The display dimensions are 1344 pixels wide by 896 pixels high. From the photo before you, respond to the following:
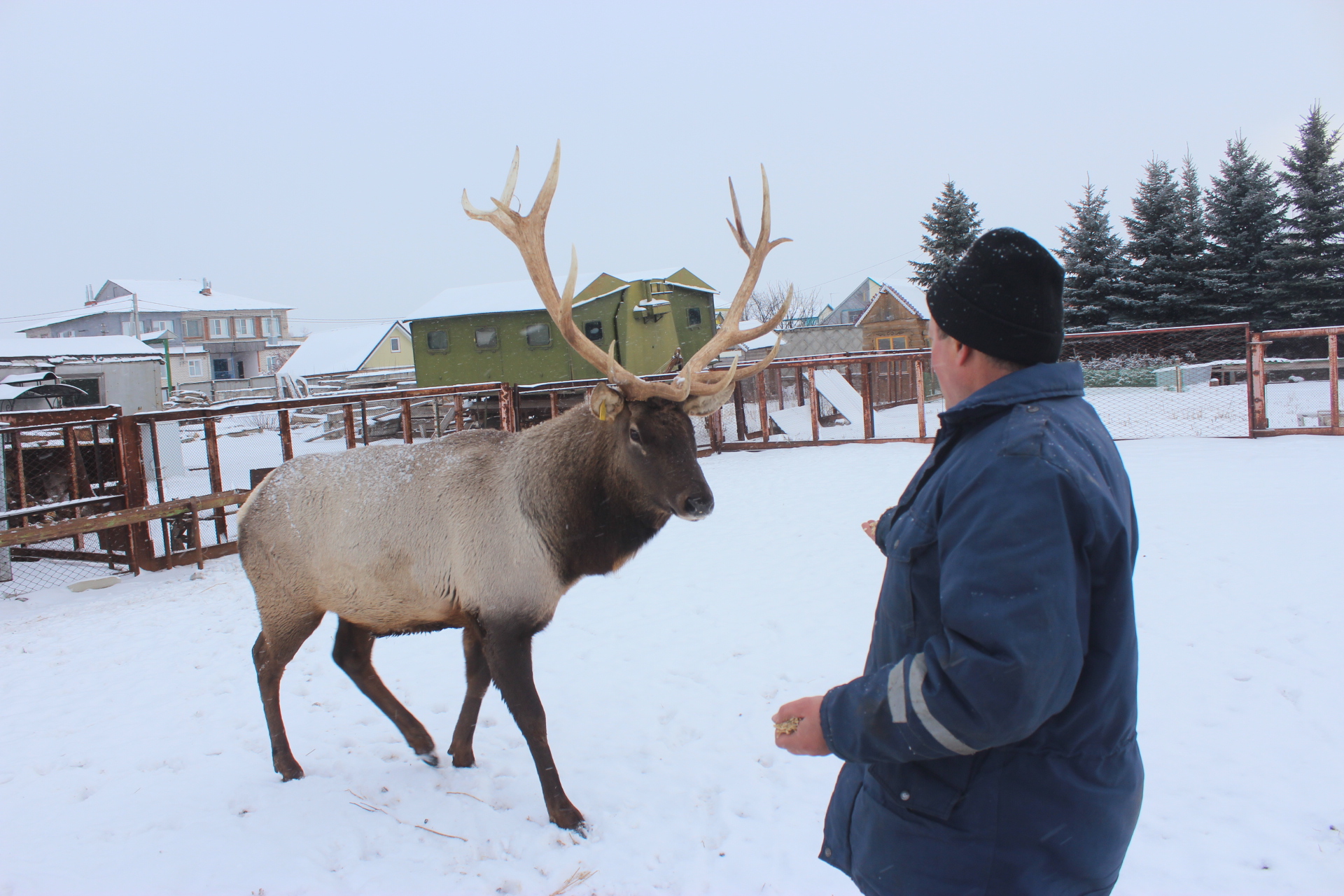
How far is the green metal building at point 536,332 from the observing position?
17891 millimetres

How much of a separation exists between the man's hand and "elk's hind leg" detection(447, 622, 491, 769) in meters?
2.50

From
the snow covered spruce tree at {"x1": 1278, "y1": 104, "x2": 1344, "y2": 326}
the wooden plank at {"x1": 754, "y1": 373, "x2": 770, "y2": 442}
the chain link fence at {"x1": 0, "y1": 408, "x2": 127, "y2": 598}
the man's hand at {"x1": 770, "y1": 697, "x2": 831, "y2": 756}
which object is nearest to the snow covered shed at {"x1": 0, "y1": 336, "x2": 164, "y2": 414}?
the chain link fence at {"x1": 0, "y1": 408, "x2": 127, "y2": 598}

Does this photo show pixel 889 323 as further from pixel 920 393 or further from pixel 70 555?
pixel 70 555

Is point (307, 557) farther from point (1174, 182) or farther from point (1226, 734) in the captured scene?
point (1174, 182)

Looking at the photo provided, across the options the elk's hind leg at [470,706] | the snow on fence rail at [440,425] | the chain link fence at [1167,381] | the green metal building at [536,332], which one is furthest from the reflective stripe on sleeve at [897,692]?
the green metal building at [536,332]

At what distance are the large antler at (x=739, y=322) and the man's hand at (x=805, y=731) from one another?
2.44 m

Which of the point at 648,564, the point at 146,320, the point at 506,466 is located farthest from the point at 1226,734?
the point at 146,320

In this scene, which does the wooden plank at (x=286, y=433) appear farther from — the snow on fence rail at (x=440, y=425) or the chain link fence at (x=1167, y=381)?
the chain link fence at (x=1167, y=381)

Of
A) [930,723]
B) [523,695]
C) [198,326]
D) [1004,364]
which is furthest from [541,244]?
[198,326]

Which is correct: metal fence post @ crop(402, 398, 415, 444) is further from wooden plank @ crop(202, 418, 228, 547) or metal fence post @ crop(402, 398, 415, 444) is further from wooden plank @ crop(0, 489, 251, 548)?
wooden plank @ crop(202, 418, 228, 547)

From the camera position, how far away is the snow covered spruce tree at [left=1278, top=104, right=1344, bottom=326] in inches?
933

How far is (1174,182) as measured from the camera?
26469 mm

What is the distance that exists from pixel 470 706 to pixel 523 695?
1.87 feet

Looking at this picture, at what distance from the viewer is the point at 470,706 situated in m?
3.72
